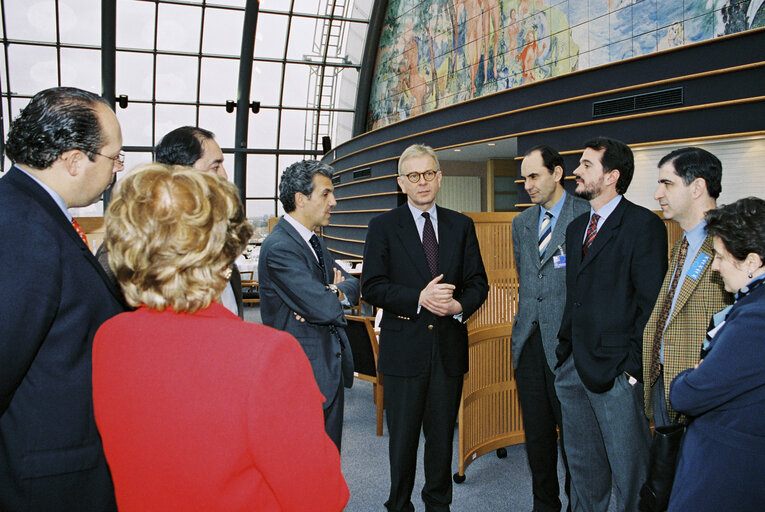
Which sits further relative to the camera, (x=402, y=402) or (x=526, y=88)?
(x=526, y=88)

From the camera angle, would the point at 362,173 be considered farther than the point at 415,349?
Yes

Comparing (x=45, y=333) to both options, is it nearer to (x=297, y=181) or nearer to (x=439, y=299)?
(x=297, y=181)

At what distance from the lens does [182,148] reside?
6.19 feet

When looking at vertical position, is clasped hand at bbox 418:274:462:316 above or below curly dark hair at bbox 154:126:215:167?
below

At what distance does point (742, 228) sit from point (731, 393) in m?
0.49

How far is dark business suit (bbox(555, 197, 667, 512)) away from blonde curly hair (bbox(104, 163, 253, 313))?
1748 mm

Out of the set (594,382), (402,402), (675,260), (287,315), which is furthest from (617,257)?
(287,315)

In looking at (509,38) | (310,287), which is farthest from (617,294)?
(509,38)

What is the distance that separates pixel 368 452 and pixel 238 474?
3040 millimetres

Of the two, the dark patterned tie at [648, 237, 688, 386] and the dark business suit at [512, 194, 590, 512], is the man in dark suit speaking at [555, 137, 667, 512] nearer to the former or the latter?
the dark patterned tie at [648, 237, 688, 386]

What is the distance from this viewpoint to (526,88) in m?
7.79

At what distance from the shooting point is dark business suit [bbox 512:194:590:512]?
8.43 feet

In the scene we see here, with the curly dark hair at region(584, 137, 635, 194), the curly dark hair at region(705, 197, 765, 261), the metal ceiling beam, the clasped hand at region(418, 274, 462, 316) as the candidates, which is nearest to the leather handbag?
the curly dark hair at region(705, 197, 765, 261)

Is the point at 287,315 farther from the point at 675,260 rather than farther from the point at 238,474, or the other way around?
the point at 675,260
